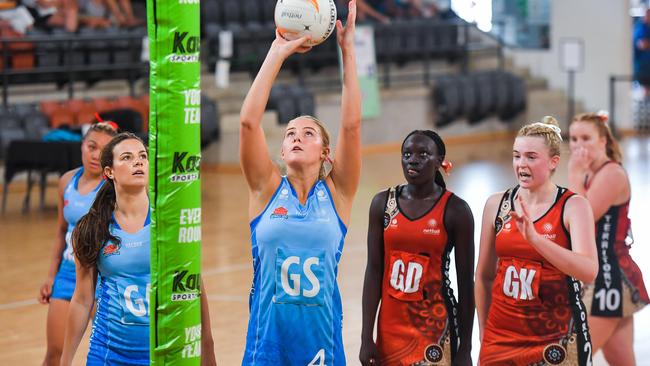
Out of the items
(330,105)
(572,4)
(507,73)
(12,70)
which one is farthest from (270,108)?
(572,4)

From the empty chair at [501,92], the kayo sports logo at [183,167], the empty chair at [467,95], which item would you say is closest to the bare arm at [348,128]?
the kayo sports logo at [183,167]

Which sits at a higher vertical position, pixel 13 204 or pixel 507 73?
pixel 507 73

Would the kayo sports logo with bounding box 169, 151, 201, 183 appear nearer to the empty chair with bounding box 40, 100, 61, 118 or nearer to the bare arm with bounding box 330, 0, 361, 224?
the bare arm with bounding box 330, 0, 361, 224

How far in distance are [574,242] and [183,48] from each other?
6.36 feet

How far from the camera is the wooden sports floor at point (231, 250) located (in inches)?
297

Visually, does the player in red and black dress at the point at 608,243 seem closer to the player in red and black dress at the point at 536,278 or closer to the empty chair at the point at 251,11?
the player in red and black dress at the point at 536,278

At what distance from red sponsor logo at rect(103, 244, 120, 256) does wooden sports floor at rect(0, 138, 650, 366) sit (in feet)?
8.07

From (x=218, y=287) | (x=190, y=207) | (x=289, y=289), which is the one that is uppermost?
(x=190, y=207)

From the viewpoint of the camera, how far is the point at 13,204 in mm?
14000

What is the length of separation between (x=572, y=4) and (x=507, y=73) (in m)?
2.58

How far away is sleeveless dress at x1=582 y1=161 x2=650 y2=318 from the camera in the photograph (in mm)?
5832

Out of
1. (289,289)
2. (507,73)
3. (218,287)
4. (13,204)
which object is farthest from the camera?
(507,73)

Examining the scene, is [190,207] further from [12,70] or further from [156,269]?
[12,70]

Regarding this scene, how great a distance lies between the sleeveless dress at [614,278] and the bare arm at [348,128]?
6.38 ft
